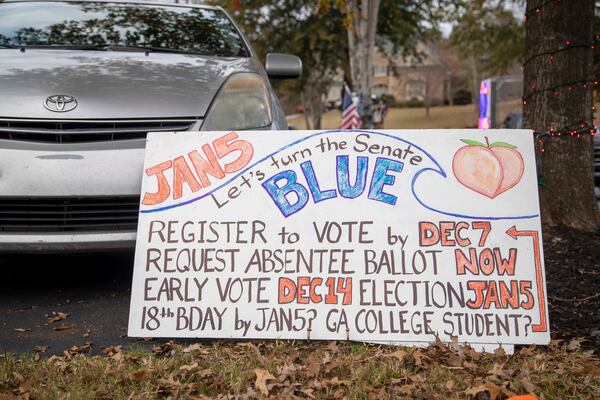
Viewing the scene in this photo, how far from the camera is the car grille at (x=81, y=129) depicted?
3.91 meters

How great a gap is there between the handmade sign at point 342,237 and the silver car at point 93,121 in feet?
1.02

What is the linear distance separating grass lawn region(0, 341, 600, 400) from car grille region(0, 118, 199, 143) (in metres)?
1.20

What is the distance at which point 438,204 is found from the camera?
11.7ft

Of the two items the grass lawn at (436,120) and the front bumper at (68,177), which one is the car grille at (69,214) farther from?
the grass lawn at (436,120)

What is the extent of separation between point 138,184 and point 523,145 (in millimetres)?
1967

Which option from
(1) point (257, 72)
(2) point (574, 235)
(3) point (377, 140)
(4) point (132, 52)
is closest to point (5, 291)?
(4) point (132, 52)

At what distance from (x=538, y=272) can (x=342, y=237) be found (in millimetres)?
924

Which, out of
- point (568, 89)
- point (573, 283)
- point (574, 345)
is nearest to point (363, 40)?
point (568, 89)

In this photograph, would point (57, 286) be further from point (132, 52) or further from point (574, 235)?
point (574, 235)

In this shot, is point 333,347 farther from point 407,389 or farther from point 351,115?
point 351,115

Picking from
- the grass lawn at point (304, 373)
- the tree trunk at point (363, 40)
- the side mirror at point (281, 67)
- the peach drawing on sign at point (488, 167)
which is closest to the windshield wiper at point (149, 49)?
the side mirror at point (281, 67)

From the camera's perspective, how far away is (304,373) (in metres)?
2.99

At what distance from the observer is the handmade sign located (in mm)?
3387


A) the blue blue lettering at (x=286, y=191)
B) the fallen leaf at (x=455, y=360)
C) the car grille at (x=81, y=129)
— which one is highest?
the car grille at (x=81, y=129)
